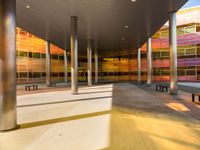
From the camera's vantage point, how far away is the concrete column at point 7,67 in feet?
18.5

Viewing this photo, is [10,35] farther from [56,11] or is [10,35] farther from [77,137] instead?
[56,11]

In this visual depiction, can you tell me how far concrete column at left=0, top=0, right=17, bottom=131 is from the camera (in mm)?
5624

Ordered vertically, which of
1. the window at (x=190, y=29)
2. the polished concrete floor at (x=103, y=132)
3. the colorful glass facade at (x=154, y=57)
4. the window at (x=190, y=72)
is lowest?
the polished concrete floor at (x=103, y=132)

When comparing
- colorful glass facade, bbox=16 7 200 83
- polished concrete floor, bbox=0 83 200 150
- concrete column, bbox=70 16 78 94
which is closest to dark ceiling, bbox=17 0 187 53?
concrete column, bbox=70 16 78 94

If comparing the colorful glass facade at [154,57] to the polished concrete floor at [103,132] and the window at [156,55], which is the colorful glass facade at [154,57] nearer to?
the window at [156,55]

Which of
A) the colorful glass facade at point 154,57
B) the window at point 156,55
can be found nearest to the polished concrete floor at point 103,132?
the colorful glass facade at point 154,57

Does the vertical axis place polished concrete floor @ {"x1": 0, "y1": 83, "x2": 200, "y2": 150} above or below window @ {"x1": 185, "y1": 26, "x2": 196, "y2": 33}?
below

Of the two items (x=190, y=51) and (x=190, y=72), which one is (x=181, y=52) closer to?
(x=190, y=51)

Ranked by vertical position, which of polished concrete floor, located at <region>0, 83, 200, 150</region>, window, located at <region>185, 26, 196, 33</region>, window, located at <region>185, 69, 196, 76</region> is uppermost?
window, located at <region>185, 26, 196, 33</region>

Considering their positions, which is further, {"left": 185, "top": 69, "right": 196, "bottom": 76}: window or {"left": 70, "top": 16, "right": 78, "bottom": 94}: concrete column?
{"left": 185, "top": 69, "right": 196, "bottom": 76}: window

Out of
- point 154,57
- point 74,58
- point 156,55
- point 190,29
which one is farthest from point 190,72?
point 74,58

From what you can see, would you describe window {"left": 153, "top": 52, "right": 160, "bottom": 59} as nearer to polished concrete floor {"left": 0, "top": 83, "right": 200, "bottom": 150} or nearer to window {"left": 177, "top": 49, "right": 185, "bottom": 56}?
window {"left": 177, "top": 49, "right": 185, "bottom": 56}

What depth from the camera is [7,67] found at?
571 centimetres

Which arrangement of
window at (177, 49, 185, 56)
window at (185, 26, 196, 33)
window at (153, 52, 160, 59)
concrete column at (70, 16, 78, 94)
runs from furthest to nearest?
window at (153, 52, 160, 59), window at (177, 49, 185, 56), window at (185, 26, 196, 33), concrete column at (70, 16, 78, 94)
